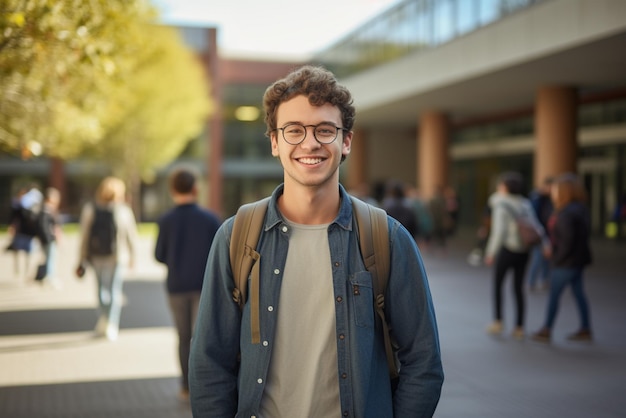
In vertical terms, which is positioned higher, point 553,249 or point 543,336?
point 553,249

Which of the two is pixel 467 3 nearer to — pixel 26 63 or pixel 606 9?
pixel 606 9

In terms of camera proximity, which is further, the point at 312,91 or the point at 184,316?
the point at 184,316

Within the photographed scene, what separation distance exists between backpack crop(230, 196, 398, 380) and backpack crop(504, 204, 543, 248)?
24.2 ft

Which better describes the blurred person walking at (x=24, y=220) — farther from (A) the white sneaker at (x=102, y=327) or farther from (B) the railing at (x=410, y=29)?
(B) the railing at (x=410, y=29)

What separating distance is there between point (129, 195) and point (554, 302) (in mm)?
32701

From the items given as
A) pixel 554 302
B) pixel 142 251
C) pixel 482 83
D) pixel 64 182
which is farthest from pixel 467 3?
pixel 64 182

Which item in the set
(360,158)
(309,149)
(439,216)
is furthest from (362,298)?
(360,158)

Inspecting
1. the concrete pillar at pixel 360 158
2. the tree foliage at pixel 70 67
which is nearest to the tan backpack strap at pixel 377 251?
the tree foliage at pixel 70 67

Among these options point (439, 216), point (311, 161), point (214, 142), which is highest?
point (214, 142)

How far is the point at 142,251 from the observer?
25.6 meters

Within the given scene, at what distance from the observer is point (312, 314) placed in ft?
8.46

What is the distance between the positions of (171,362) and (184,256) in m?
2.09

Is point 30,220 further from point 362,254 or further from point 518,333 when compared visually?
point 362,254

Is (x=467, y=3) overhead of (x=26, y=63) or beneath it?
overhead
